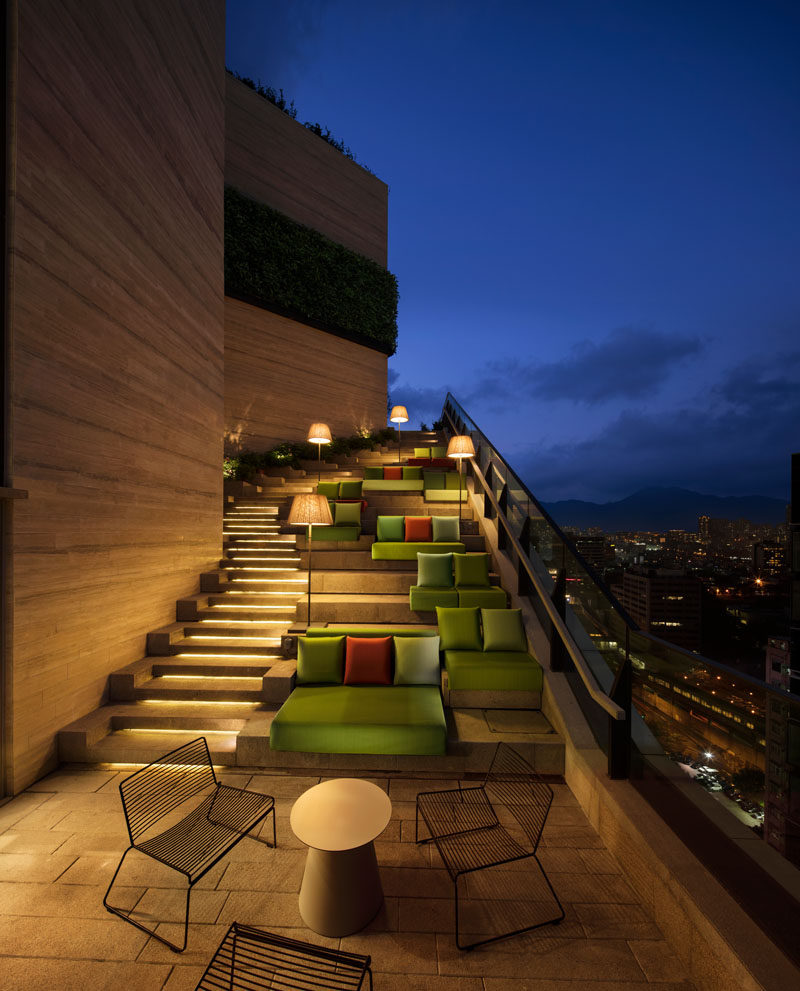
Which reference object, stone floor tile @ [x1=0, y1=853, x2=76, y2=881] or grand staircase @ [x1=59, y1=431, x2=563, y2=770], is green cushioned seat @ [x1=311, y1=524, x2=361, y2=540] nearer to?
grand staircase @ [x1=59, y1=431, x2=563, y2=770]

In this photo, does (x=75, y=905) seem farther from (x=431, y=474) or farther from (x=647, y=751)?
(x=431, y=474)

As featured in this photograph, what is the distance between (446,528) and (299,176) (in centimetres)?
1211

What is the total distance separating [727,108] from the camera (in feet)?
223

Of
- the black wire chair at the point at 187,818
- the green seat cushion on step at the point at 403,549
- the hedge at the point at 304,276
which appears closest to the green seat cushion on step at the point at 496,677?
the black wire chair at the point at 187,818

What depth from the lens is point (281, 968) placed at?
5.59 ft

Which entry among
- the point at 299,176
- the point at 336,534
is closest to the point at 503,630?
the point at 336,534

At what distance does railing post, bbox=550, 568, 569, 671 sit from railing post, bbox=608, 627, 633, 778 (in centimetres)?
117

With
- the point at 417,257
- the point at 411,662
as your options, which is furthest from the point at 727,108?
the point at 411,662

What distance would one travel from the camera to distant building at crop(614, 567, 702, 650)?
501 centimetres

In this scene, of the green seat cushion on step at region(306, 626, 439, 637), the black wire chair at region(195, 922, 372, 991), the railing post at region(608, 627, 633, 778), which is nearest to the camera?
the black wire chair at region(195, 922, 372, 991)

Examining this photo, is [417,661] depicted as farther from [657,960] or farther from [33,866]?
[33,866]

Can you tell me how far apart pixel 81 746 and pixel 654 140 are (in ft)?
399

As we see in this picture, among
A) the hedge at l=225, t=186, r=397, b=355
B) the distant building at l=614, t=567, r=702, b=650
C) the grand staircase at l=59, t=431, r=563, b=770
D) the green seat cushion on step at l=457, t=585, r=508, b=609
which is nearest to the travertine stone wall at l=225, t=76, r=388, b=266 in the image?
the hedge at l=225, t=186, r=397, b=355

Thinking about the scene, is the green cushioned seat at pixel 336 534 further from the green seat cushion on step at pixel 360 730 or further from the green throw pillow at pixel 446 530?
the green seat cushion on step at pixel 360 730
